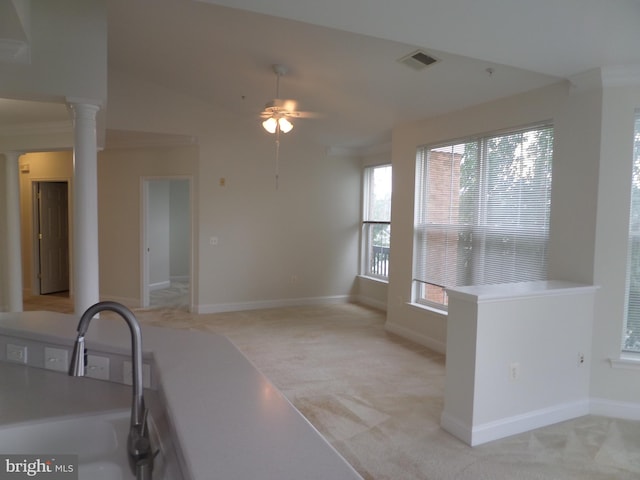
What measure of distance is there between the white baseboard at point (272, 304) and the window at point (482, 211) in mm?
2395

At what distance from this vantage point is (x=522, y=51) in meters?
2.80

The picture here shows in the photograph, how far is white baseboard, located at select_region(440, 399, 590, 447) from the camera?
2861mm

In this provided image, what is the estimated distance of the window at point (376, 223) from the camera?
695 centimetres

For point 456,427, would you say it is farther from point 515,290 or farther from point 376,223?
point 376,223

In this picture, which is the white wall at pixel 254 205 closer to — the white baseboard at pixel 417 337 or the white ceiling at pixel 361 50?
the white ceiling at pixel 361 50

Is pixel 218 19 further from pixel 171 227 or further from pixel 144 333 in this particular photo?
pixel 171 227

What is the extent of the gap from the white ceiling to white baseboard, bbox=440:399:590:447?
2.50 metres

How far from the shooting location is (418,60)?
372 cm

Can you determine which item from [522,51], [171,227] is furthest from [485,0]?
[171,227]

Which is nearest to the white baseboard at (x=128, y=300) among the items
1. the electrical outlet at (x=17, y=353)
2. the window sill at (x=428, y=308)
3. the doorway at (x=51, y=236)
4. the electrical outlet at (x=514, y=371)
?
the doorway at (x=51, y=236)

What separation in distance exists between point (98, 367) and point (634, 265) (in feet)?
12.0

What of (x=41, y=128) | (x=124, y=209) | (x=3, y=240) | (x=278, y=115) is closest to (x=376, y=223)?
(x=278, y=115)

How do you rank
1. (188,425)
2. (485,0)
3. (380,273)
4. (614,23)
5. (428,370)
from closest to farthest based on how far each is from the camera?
(188,425) → (485,0) → (614,23) → (428,370) → (380,273)

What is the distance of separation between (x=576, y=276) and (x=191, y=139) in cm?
511
